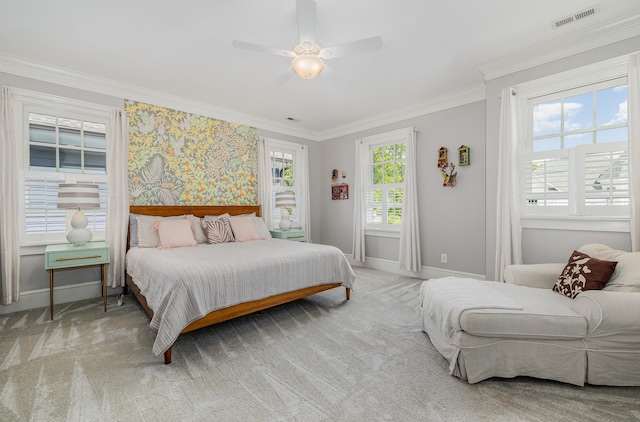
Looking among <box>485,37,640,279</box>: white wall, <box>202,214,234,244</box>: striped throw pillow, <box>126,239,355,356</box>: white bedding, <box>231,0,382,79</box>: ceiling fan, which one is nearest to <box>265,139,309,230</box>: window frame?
<box>202,214,234,244</box>: striped throw pillow

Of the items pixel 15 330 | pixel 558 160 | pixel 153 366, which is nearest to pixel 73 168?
pixel 15 330

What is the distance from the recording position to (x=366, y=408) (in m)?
1.58

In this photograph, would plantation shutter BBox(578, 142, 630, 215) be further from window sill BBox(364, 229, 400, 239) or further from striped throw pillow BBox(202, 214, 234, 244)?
striped throw pillow BBox(202, 214, 234, 244)

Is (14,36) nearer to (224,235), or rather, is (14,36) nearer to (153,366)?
(224,235)

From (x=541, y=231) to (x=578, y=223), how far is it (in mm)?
300

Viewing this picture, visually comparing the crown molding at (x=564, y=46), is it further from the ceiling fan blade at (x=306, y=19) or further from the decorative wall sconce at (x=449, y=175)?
the ceiling fan blade at (x=306, y=19)

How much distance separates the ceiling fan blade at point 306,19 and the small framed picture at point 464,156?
2.69 meters

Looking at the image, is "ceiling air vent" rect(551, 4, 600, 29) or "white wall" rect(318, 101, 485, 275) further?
"white wall" rect(318, 101, 485, 275)

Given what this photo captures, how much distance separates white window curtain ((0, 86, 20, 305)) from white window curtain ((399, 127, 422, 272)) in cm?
477

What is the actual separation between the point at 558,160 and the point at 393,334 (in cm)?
244

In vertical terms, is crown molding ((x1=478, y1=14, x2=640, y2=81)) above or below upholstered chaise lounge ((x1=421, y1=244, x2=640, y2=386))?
above

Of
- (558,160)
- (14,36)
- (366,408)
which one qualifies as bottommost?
(366,408)

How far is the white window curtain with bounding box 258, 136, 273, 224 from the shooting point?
5.00 m

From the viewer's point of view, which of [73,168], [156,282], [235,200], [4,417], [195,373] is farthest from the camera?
[235,200]
